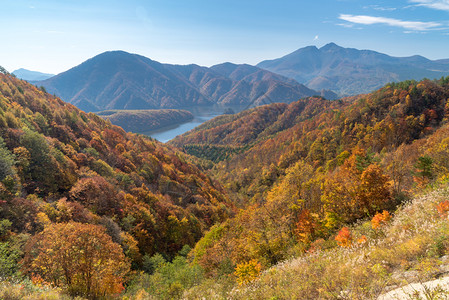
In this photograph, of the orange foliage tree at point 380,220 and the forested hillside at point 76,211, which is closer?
the orange foliage tree at point 380,220

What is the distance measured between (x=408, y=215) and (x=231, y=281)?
13.4 meters

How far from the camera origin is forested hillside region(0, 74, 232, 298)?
52.2 feet

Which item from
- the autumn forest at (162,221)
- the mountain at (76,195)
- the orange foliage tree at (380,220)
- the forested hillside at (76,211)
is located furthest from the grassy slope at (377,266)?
the mountain at (76,195)

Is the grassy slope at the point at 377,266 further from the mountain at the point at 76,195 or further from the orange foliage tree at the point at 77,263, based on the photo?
the mountain at the point at 76,195

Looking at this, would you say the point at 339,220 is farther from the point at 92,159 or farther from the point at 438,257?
the point at 92,159

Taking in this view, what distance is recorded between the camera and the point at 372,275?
8586 millimetres

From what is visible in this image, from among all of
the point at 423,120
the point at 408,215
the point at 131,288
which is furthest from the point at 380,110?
the point at 131,288

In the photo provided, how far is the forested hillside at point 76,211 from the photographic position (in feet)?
52.2

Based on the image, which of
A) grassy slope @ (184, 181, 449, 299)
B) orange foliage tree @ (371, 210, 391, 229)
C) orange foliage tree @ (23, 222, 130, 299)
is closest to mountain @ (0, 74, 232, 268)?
orange foliage tree @ (23, 222, 130, 299)

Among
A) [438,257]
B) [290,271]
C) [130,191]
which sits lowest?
[130,191]

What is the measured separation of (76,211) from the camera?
33.1m

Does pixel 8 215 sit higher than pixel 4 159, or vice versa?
pixel 4 159

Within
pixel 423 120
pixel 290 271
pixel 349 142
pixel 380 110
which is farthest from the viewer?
pixel 380 110

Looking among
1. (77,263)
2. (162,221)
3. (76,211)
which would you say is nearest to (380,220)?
(77,263)
